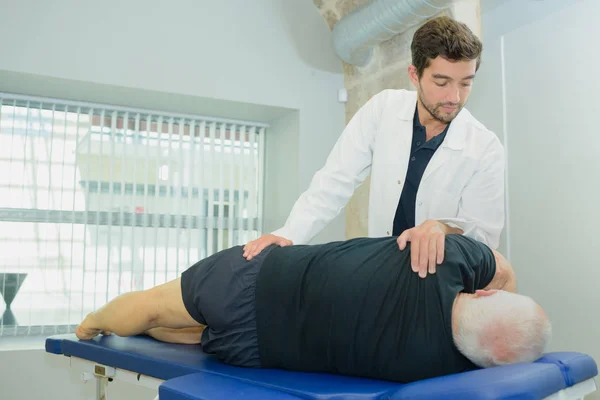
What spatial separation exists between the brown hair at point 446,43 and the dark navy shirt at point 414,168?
0.87 feet

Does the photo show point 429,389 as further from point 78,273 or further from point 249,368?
point 78,273

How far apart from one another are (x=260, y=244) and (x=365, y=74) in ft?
6.92

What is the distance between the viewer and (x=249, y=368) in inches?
55.8

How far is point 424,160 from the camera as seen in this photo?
1922mm

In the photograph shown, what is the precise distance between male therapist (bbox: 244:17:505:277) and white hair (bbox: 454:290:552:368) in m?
0.43

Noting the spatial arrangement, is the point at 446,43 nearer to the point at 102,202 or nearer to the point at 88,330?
the point at 88,330

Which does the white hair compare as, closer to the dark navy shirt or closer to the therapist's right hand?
the therapist's right hand

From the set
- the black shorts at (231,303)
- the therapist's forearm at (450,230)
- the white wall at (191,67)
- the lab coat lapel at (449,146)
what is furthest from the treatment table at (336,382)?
the white wall at (191,67)

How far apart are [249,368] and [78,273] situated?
87.0 inches

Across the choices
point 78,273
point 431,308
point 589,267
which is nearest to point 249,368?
point 431,308

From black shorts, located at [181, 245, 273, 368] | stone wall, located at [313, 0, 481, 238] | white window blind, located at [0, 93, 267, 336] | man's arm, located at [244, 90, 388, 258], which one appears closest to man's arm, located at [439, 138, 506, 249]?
man's arm, located at [244, 90, 388, 258]

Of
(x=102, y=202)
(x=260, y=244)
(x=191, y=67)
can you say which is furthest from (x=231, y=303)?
(x=102, y=202)

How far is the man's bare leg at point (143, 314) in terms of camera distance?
1.62m

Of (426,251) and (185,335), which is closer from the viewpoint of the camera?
(426,251)
